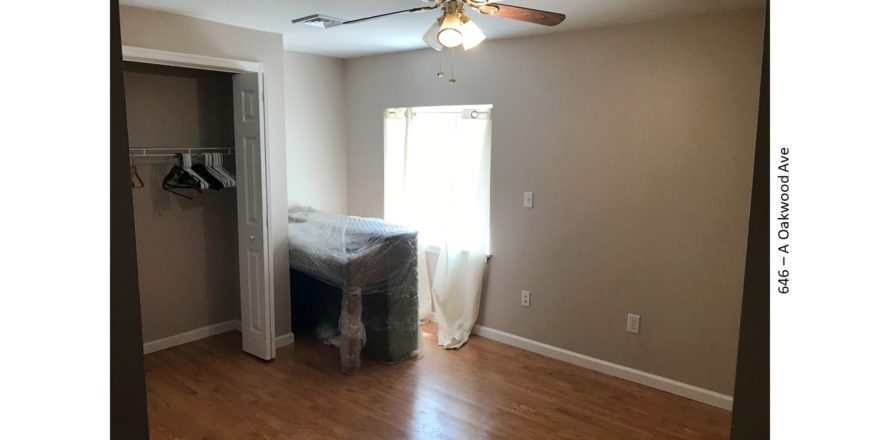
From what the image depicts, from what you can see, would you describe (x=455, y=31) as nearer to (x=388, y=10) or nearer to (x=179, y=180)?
(x=388, y=10)

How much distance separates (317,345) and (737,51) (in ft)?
10.9

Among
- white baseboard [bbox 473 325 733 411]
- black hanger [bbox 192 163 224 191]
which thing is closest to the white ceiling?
black hanger [bbox 192 163 224 191]

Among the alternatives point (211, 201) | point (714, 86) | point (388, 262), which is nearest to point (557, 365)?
point (388, 262)

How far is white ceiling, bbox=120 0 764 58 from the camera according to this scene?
2.85 m

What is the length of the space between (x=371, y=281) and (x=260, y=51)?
1707 mm

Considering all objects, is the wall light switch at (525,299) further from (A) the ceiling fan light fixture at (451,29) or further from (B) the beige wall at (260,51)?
(A) the ceiling fan light fixture at (451,29)

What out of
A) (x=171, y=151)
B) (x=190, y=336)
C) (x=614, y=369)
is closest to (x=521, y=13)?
(x=614, y=369)

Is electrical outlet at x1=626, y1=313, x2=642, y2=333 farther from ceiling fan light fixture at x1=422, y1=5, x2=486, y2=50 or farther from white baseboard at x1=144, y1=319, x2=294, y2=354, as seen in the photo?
white baseboard at x1=144, y1=319, x2=294, y2=354

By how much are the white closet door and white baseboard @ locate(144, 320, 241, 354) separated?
0.49m

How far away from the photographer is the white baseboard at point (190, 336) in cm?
392

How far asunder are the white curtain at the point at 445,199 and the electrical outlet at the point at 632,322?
114 cm

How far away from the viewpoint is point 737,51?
294 centimetres

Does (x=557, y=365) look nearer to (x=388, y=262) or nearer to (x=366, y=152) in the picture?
(x=388, y=262)

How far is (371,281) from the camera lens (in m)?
3.71
